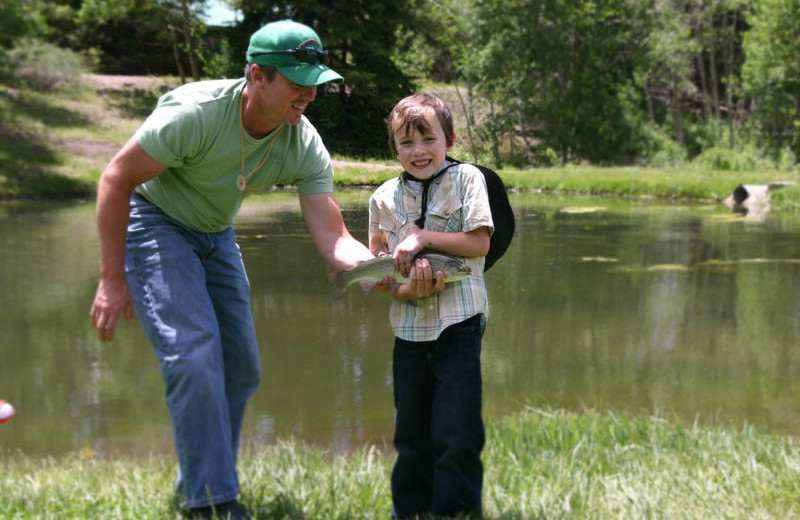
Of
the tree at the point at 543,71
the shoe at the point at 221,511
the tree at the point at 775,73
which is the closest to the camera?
the shoe at the point at 221,511

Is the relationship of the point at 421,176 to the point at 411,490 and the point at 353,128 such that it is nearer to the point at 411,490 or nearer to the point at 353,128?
the point at 411,490

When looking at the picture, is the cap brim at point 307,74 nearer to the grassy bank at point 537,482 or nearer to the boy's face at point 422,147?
the boy's face at point 422,147

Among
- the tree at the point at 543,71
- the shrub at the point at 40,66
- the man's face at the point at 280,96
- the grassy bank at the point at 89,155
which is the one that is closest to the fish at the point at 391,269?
the man's face at the point at 280,96

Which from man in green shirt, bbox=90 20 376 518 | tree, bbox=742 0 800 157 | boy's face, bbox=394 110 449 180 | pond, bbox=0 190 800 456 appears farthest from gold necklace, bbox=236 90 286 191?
tree, bbox=742 0 800 157

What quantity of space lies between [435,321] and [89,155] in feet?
65.6

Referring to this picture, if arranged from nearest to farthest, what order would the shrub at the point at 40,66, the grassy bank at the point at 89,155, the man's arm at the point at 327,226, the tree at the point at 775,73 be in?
the man's arm at the point at 327,226 < the grassy bank at the point at 89,155 < the shrub at the point at 40,66 < the tree at the point at 775,73

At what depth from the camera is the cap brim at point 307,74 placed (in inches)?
126

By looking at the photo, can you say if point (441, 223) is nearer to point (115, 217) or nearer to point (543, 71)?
point (115, 217)

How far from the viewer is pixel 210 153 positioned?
331cm

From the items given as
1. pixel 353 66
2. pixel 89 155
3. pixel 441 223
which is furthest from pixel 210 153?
pixel 89 155

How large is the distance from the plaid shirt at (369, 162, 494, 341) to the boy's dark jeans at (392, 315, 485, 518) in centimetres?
5

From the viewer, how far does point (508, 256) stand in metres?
12.4

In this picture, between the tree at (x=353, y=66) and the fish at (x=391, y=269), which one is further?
the tree at (x=353, y=66)

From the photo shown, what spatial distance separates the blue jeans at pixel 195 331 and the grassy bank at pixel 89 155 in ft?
39.1
